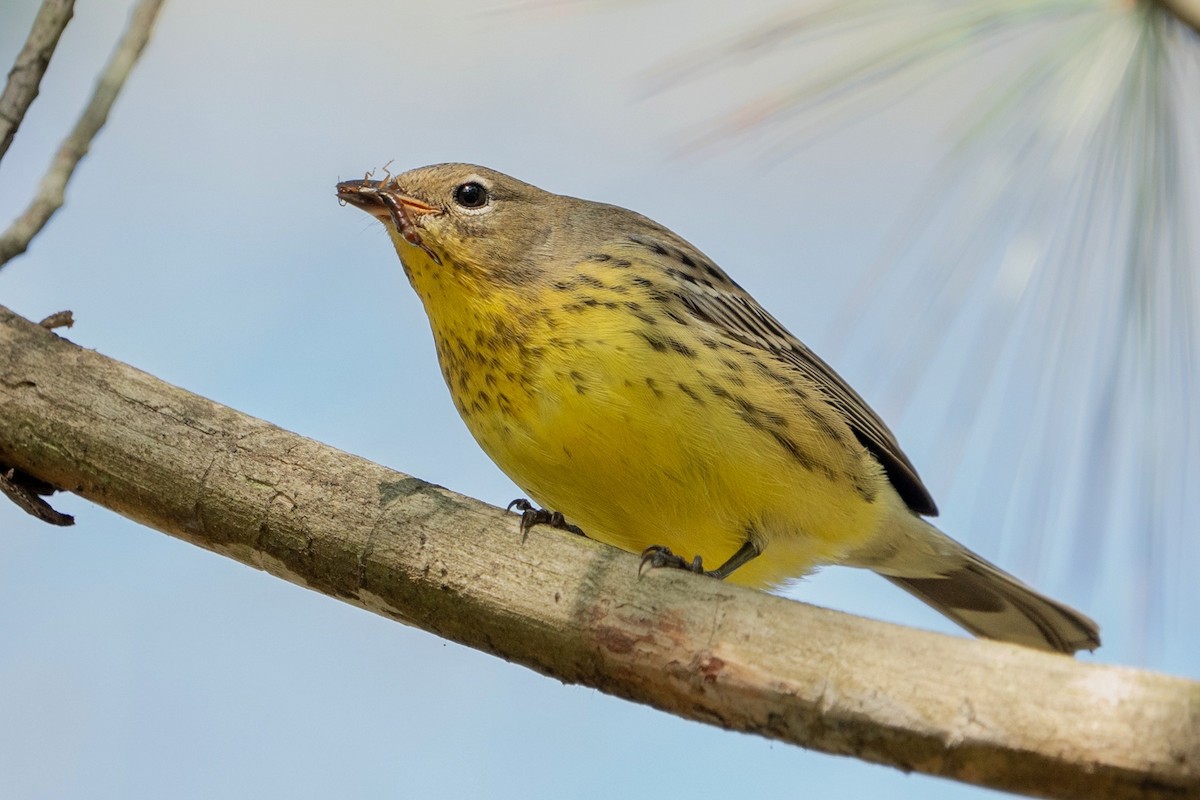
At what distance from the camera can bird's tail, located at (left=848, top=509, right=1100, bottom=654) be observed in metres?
4.94

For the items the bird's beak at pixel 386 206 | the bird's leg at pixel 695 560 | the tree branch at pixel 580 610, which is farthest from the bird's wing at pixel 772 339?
the tree branch at pixel 580 610

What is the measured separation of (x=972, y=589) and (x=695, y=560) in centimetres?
Answer: 181

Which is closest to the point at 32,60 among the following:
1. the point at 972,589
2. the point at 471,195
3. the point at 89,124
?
the point at 89,124

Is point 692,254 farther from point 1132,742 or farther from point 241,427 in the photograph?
point 1132,742

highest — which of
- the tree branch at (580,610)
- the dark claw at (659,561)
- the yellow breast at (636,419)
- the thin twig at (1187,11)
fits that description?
the thin twig at (1187,11)

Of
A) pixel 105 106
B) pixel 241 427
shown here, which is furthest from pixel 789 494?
pixel 105 106

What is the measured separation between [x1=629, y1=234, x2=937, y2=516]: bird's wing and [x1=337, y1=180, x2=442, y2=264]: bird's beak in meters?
0.87

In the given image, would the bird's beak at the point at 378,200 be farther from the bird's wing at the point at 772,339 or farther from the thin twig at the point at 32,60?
the thin twig at the point at 32,60

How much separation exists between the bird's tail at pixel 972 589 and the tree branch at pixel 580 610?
203cm

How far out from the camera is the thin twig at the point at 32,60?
3824 mm

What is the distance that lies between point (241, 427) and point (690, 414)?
143 cm

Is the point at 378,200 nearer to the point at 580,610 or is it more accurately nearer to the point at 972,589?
the point at 580,610

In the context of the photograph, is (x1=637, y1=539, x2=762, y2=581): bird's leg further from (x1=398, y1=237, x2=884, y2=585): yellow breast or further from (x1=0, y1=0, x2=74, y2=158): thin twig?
(x1=0, y1=0, x2=74, y2=158): thin twig

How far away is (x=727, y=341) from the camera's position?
14.6ft
